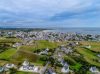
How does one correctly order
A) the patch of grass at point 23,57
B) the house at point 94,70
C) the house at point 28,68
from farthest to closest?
the patch of grass at point 23,57
the house at point 94,70
the house at point 28,68

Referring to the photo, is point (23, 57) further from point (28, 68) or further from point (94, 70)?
point (94, 70)

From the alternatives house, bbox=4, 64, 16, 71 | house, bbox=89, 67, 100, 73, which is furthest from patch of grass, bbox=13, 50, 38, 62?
house, bbox=89, 67, 100, 73

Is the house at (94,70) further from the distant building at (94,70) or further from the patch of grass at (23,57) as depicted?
the patch of grass at (23,57)

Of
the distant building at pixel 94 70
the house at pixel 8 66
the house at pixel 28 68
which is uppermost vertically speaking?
the house at pixel 8 66

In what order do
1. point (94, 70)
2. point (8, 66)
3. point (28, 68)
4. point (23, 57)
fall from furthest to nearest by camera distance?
1. point (23, 57)
2. point (94, 70)
3. point (8, 66)
4. point (28, 68)

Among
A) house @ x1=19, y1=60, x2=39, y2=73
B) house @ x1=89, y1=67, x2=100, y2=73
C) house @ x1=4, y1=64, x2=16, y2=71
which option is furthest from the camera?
house @ x1=89, y1=67, x2=100, y2=73

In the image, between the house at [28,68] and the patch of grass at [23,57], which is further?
the patch of grass at [23,57]

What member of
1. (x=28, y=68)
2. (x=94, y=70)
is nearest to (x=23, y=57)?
(x=28, y=68)

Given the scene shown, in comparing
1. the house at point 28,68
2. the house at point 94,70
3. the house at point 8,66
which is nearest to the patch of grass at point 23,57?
the house at point 8,66

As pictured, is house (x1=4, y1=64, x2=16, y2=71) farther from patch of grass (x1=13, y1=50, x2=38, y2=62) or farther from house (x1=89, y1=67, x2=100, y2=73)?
house (x1=89, y1=67, x2=100, y2=73)

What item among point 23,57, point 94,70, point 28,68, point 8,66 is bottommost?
point 94,70

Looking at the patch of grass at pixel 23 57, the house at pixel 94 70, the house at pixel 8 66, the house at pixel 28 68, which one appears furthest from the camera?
the patch of grass at pixel 23 57
